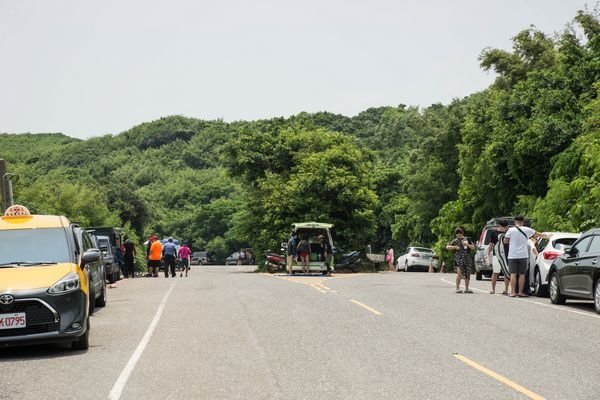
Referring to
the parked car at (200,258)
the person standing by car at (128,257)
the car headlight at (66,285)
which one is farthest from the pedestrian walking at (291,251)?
the parked car at (200,258)

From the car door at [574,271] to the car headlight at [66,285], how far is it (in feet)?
35.7

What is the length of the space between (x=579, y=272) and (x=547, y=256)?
3.16m

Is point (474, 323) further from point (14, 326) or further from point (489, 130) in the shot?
point (489, 130)

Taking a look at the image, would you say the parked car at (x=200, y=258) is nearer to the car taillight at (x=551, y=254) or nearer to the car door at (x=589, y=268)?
the car taillight at (x=551, y=254)

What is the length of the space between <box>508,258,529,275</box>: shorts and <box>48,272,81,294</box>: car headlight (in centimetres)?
1262

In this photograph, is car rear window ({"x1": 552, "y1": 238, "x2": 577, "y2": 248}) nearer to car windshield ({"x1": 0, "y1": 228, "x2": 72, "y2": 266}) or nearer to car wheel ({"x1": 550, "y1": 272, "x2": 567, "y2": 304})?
car wheel ({"x1": 550, "y1": 272, "x2": 567, "y2": 304})

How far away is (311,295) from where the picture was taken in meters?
23.0

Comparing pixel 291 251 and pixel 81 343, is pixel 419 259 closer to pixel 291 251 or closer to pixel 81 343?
pixel 291 251

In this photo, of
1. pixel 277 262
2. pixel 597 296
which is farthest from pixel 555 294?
pixel 277 262

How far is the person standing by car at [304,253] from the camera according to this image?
38750 millimetres

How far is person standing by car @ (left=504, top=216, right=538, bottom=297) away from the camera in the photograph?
22.2 meters

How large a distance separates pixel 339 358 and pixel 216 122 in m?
130

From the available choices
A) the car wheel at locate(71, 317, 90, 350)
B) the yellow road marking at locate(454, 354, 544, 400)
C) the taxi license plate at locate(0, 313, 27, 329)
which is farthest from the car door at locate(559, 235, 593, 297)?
the taxi license plate at locate(0, 313, 27, 329)

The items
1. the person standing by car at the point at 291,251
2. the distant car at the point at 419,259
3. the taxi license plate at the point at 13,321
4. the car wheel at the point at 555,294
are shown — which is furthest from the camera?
the distant car at the point at 419,259
